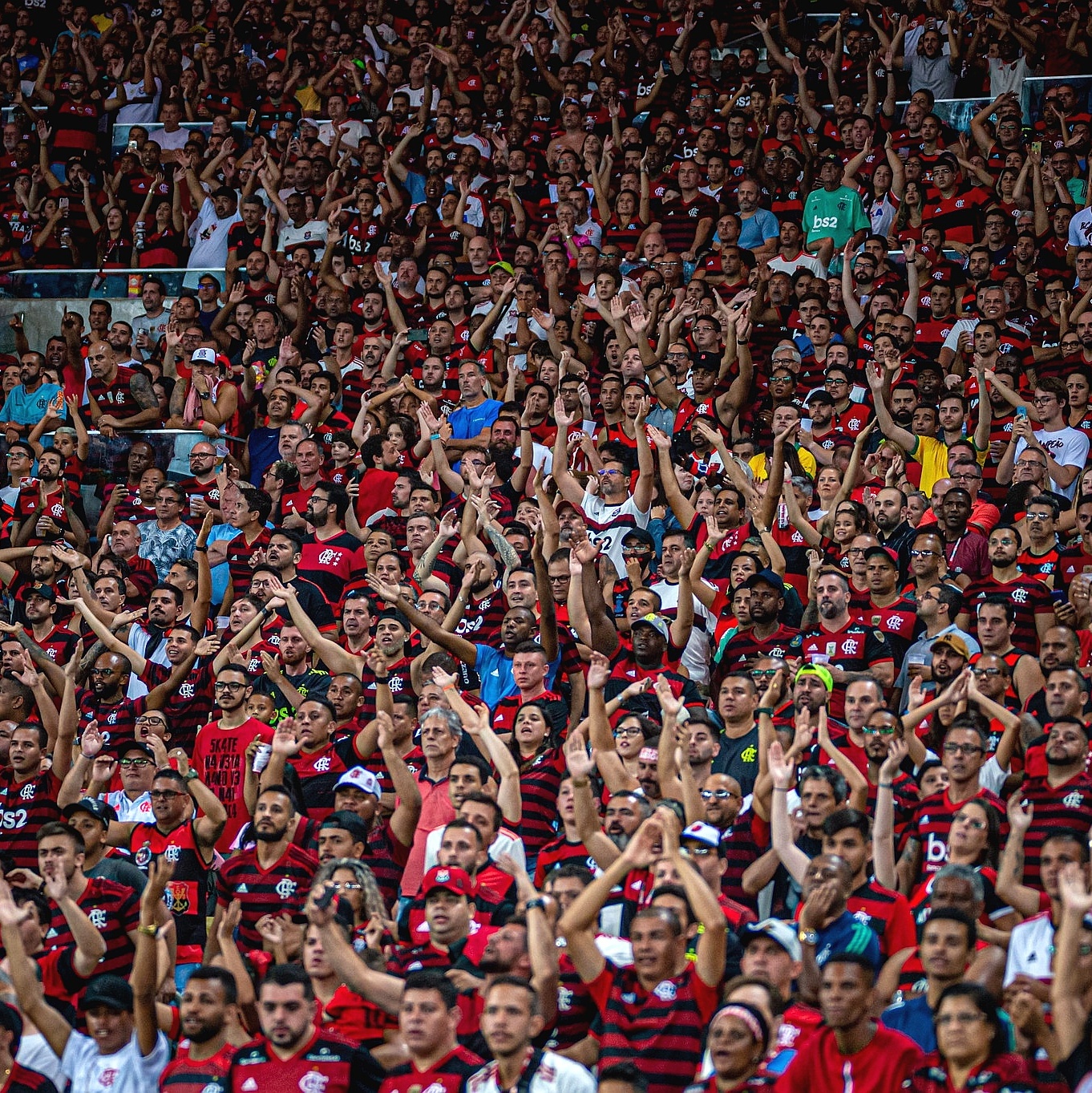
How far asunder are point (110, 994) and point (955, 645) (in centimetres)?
430

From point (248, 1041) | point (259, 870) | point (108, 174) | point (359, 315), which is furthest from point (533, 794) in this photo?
point (108, 174)

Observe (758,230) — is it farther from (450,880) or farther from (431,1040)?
(431,1040)

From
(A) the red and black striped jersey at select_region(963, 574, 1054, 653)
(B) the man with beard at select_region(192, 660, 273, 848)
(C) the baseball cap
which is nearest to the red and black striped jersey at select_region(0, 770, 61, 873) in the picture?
(C) the baseball cap

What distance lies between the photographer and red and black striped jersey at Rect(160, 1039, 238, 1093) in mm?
6574

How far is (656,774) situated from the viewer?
804 cm

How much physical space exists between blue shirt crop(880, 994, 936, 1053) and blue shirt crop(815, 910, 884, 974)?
18 centimetres

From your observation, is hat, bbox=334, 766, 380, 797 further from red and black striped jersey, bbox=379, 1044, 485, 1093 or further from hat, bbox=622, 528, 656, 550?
hat, bbox=622, 528, 656, 550

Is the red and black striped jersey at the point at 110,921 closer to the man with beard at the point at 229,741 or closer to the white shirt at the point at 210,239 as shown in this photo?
the man with beard at the point at 229,741

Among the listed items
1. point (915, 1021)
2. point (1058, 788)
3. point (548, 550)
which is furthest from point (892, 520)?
point (915, 1021)

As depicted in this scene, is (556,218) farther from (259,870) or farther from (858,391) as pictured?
(259,870)

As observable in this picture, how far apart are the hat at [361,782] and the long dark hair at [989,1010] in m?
3.26

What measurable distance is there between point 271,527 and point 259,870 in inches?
156

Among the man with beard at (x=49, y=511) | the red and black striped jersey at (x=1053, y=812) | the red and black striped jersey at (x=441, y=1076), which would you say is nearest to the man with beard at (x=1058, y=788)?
the red and black striped jersey at (x=1053, y=812)

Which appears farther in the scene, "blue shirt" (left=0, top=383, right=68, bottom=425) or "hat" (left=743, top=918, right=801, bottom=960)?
"blue shirt" (left=0, top=383, right=68, bottom=425)
